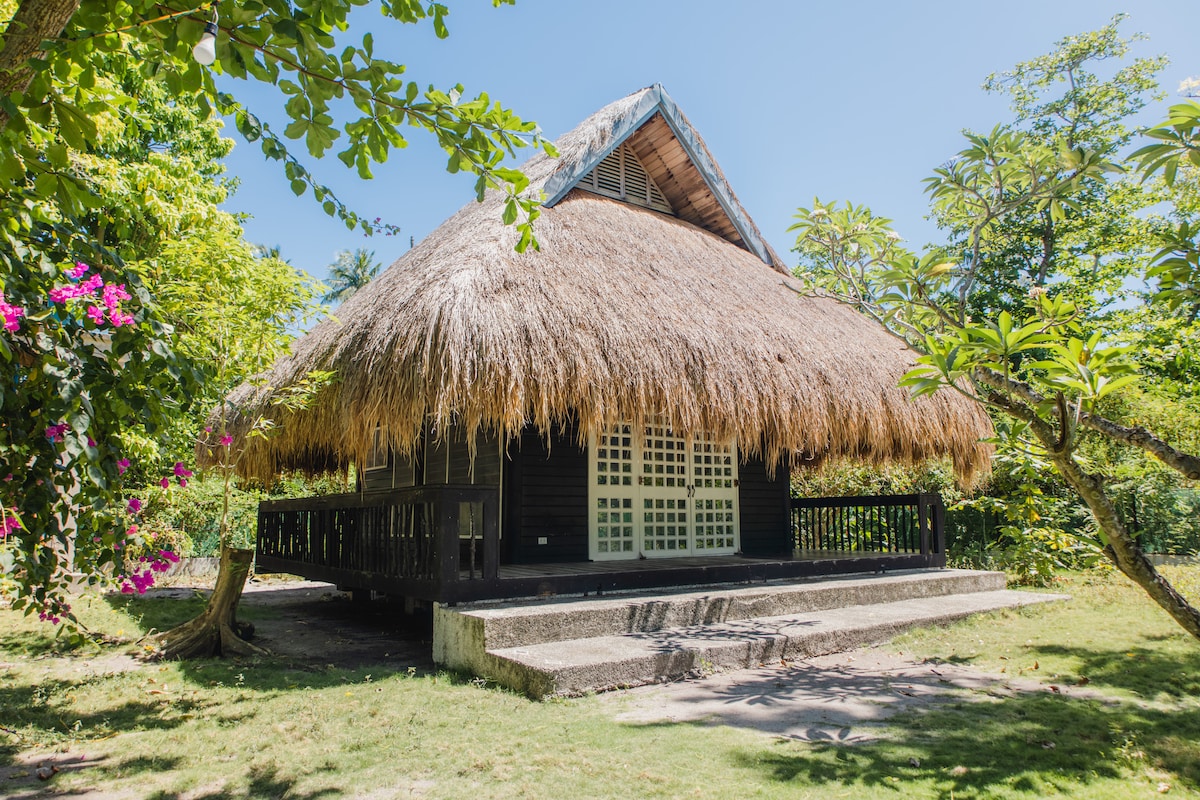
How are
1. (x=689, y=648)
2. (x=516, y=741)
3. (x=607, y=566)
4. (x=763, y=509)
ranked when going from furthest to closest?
(x=763, y=509) → (x=607, y=566) → (x=689, y=648) → (x=516, y=741)

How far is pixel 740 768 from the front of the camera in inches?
125

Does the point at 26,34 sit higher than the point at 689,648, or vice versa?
the point at 26,34

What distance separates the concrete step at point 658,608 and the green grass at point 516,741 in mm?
454

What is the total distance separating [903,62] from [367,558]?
875 centimetres

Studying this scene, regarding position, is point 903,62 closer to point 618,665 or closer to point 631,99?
point 631,99

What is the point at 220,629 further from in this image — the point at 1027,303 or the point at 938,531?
the point at 938,531

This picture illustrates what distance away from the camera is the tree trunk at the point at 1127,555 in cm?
227

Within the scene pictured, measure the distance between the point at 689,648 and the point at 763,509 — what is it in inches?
215

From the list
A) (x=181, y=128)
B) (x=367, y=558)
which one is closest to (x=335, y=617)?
(x=367, y=558)

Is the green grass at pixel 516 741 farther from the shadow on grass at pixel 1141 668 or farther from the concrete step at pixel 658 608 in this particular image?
the concrete step at pixel 658 608

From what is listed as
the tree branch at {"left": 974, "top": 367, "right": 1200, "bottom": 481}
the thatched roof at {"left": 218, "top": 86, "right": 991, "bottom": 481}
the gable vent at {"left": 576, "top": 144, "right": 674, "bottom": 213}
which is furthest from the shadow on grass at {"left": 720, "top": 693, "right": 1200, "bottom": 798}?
the gable vent at {"left": 576, "top": 144, "right": 674, "bottom": 213}

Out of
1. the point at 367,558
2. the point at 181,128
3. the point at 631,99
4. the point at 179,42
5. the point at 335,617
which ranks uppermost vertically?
the point at 181,128

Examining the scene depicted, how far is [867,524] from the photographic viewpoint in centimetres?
1283

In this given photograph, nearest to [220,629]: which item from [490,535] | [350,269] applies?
[490,535]
